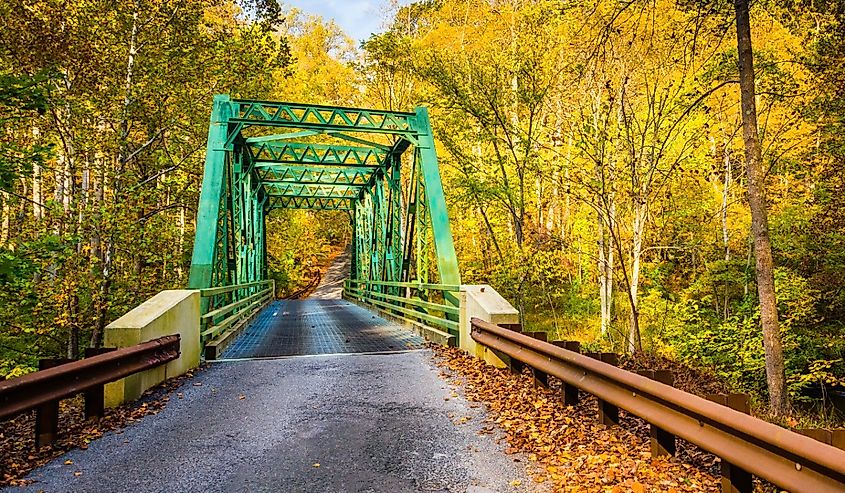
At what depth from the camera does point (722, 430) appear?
2.85 meters

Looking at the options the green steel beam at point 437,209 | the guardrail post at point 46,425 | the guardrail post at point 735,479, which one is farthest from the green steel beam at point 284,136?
the guardrail post at point 735,479

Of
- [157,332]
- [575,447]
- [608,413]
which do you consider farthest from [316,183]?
[575,447]

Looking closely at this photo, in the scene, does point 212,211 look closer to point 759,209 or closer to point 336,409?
point 336,409

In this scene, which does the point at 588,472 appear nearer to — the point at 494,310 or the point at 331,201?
the point at 494,310

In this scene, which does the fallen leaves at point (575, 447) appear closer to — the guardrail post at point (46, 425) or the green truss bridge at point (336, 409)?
the green truss bridge at point (336, 409)

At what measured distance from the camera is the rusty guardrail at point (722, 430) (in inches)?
87.0

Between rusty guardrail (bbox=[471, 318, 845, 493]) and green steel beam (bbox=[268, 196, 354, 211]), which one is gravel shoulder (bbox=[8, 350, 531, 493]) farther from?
green steel beam (bbox=[268, 196, 354, 211])

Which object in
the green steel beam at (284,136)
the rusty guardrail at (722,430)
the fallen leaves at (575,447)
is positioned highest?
the green steel beam at (284,136)

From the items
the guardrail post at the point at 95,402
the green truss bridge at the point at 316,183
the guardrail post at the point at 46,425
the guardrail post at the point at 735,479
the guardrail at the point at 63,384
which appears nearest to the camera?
the guardrail post at the point at 735,479

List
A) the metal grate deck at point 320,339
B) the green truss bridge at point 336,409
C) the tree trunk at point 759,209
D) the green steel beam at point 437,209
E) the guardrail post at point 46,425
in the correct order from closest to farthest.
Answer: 1. the green truss bridge at point 336,409
2. the guardrail post at point 46,425
3. the tree trunk at point 759,209
4. the metal grate deck at point 320,339
5. the green steel beam at point 437,209

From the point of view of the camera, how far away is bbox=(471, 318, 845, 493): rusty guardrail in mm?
2209

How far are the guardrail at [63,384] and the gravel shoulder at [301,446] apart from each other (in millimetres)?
381

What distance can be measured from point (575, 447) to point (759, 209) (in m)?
5.99

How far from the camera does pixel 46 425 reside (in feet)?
13.1
